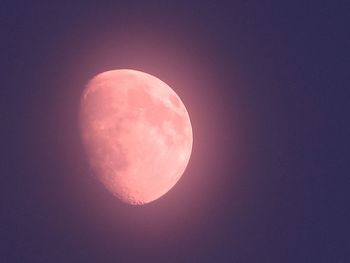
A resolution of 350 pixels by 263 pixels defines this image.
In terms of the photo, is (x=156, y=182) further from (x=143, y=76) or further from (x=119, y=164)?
(x=143, y=76)

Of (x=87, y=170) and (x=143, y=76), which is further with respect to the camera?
(x=143, y=76)

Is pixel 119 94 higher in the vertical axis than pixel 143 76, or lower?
lower

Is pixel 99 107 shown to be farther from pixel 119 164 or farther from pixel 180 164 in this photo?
pixel 180 164

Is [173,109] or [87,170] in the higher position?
[173,109]

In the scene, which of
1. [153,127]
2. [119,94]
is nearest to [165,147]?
[153,127]

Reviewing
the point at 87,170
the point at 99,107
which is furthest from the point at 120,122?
the point at 87,170

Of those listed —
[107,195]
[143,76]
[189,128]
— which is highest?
[143,76]
